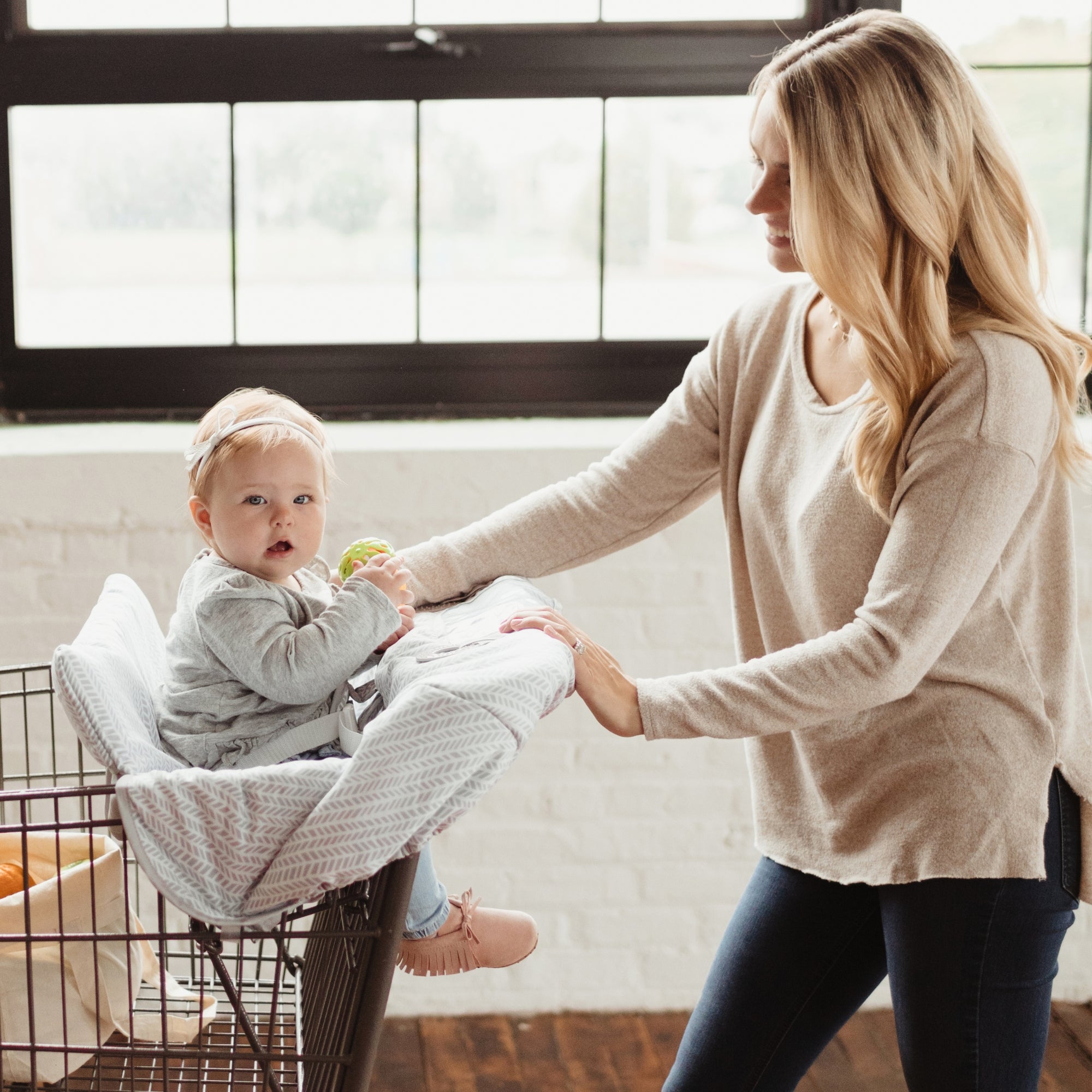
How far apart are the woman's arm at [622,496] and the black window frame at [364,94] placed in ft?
2.95

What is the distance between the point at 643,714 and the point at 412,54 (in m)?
1.52

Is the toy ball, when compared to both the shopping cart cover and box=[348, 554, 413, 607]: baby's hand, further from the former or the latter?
the shopping cart cover

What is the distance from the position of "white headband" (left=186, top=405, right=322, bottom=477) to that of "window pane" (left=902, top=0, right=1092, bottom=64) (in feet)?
5.40

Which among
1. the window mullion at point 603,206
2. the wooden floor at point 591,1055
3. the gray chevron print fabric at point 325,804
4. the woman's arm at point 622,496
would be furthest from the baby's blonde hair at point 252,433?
the wooden floor at point 591,1055

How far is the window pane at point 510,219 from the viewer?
2.42m

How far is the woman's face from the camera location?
4.57ft

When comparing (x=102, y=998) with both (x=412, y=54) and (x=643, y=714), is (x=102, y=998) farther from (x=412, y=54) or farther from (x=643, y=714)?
(x=412, y=54)

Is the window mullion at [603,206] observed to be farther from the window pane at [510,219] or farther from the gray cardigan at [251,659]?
the gray cardigan at [251,659]

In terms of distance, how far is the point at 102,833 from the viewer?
1617 millimetres

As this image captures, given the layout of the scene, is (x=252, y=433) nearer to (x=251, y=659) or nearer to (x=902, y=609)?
(x=251, y=659)

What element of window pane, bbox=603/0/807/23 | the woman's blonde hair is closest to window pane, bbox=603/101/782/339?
window pane, bbox=603/0/807/23

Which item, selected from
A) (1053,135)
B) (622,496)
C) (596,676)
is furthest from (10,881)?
(1053,135)

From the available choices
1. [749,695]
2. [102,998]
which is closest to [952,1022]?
[749,695]

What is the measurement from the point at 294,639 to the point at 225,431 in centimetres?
22
